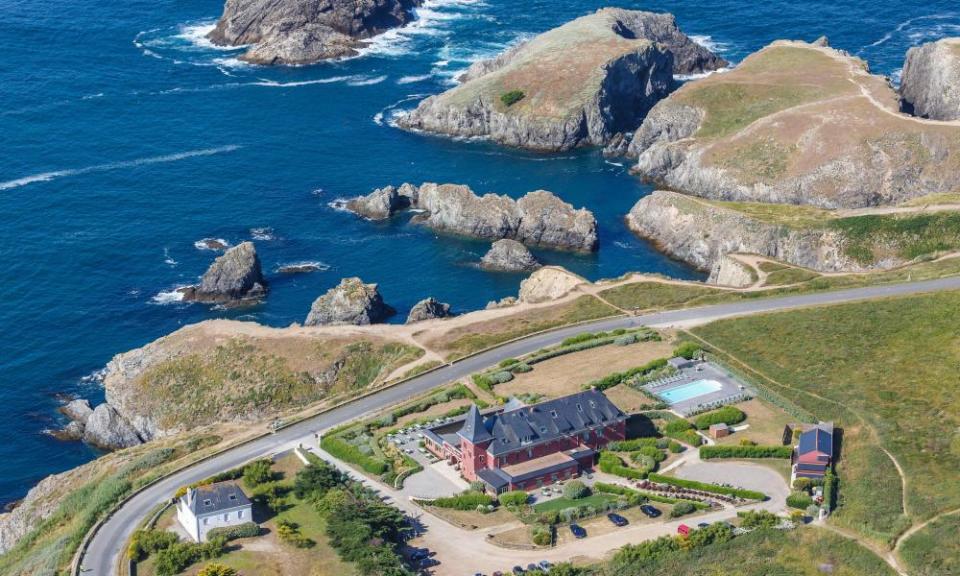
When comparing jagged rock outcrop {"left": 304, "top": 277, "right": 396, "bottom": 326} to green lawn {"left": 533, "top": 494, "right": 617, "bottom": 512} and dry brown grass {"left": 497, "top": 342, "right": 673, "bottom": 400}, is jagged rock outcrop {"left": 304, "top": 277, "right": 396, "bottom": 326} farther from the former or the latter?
green lawn {"left": 533, "top": 494, "right": 617, "bottom": 512}

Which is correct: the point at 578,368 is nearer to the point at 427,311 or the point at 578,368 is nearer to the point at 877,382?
the point at 427,311

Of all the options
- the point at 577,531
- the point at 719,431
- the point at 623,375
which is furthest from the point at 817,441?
the point at 577,531

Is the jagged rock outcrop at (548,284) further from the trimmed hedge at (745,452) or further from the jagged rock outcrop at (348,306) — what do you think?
the trimmed hedge at (745,452)

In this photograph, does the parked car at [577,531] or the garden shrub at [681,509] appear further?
the garden shrub at [681,509]

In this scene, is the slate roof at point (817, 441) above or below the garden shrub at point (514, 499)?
above

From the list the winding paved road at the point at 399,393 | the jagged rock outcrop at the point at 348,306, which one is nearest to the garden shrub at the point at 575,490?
the winding paved road at the point at 399,393

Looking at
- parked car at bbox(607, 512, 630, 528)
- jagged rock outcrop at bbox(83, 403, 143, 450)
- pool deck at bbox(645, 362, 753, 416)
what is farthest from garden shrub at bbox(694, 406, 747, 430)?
jagged rock outcrop at bbox(83, 403, 143, 450)

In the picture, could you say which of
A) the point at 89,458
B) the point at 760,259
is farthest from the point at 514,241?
the point at 89,458
